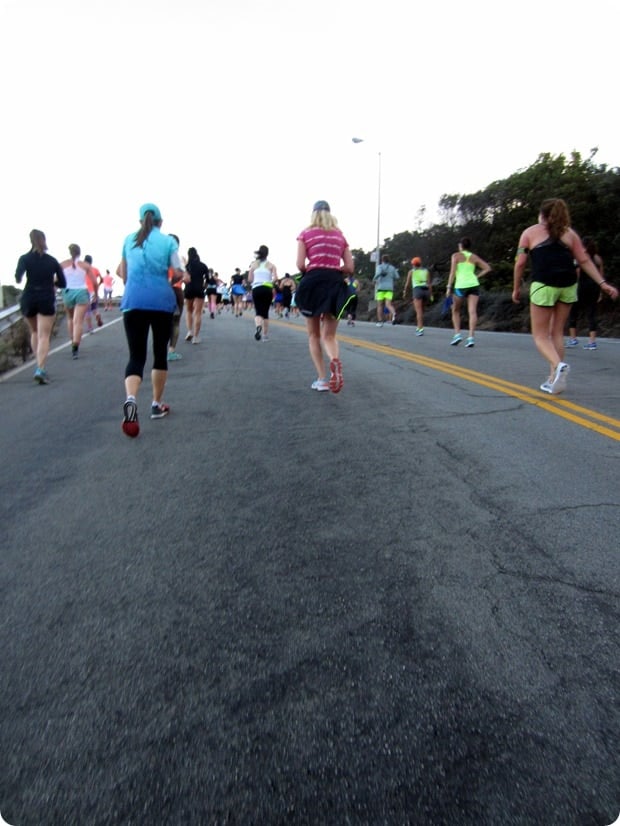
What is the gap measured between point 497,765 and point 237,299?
30.5 metres

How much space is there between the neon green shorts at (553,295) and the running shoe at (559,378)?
657 mm

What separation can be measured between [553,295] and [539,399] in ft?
3.84

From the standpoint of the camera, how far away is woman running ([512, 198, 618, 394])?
7.18 metres

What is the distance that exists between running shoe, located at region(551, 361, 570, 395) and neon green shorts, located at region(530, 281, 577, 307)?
2.15 ft

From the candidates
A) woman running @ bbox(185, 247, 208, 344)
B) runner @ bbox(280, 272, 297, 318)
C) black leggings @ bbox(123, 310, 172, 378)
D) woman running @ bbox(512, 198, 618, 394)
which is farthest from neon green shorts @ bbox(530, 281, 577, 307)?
runner @ bbox(280, 272, 297, 318)

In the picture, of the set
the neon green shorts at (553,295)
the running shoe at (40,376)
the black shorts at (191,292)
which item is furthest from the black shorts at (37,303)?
the neon green shorts at (553,295)

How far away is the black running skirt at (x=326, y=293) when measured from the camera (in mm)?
7109

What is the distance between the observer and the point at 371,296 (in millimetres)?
37500

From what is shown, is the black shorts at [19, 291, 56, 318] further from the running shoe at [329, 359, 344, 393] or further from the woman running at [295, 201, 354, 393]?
the running shoe at [329, 359, 344, 393]

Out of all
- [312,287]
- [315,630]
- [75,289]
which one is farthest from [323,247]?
[75,289]

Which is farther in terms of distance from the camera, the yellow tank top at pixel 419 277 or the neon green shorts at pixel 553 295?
the yellow tank top at pixel 419 277

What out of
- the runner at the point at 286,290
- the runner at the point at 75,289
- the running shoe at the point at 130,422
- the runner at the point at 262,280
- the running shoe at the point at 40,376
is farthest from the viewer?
the runner at the point at 286,290

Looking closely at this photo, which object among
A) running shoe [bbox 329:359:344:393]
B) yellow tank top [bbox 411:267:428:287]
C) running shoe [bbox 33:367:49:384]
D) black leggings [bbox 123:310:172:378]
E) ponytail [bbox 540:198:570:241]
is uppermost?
ponytail [bbox 540:198:570:241]

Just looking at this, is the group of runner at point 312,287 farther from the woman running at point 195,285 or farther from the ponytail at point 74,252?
the woman running at point 195,285
